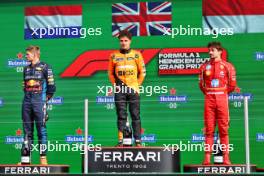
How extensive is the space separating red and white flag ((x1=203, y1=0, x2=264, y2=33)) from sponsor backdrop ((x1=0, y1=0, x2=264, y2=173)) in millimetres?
35

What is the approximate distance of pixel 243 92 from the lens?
799 cm

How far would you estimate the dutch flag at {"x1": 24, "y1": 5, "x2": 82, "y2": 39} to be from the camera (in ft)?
27.7

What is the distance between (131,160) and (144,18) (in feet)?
10.3

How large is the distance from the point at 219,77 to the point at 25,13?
329 cm

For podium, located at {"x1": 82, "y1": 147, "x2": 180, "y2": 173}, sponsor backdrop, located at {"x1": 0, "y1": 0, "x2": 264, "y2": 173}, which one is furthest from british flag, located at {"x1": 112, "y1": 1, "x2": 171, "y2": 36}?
podium, located at {"x1": 82, "y1": 147, "x2": 180, "y2": 173}

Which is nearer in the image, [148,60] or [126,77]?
[126,77]

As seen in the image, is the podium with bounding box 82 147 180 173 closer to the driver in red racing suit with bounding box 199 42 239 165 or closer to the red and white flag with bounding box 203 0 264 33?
the driver in red racing suit with bounding box 199 42 239 165

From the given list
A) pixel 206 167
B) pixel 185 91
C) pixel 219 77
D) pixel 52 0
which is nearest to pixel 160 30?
pixel 185 91

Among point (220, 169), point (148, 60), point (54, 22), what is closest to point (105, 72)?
point (148, 60)

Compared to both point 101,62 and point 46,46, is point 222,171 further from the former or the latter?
point 46,46

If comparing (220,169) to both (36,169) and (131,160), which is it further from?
(36,169)

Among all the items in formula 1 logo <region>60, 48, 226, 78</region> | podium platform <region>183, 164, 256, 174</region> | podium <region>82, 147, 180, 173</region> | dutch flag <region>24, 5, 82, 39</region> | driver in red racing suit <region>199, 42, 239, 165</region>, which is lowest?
podium platform <region>183, 164, 256, 174</region>

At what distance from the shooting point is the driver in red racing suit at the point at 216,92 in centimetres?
621

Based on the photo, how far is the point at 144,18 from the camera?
8.31 m
